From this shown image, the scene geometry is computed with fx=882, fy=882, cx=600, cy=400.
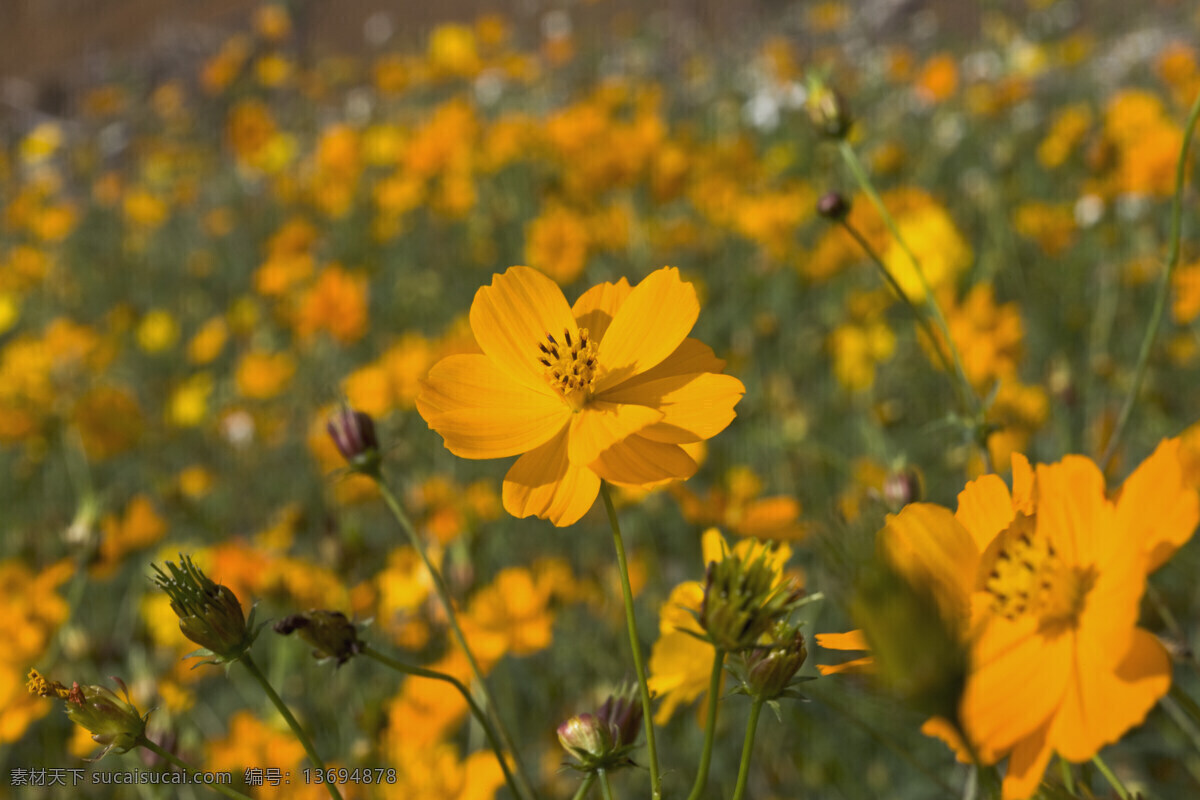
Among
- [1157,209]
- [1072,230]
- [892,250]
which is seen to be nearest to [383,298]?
[892,250]

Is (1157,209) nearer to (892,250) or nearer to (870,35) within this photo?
(892,250)

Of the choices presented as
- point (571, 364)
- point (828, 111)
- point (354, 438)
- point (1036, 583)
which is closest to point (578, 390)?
point (571, 364)

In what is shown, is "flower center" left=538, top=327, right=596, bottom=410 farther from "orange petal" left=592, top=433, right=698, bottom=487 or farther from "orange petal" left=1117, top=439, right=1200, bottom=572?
"orange petal" left=1117, top=439, right=1200, bottom=572

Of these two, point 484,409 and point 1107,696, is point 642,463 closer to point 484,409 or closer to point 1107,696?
point 484,409

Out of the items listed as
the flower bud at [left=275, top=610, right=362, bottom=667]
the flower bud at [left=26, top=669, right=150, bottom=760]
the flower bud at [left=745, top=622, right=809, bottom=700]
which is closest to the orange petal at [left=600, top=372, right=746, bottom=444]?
the flower bud at [left=745, top=622, right=809, bottom=700]

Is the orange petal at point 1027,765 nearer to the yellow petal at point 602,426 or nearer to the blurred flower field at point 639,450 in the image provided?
the blurred flower field at point 639,450

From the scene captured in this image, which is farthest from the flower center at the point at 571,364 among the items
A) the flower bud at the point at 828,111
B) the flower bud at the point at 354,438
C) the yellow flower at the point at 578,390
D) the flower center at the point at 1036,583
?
the flower bud at the point at 828,111
